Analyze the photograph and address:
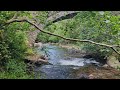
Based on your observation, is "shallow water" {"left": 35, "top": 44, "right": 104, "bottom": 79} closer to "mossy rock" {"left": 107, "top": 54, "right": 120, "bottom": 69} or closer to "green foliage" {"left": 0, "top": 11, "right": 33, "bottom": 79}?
"mossy rock" {"left": 107, "top": 54, "right": 120, "bottom": 69}

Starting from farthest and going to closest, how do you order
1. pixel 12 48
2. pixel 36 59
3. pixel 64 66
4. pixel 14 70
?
pixel 64 66 → pixel 36 59 → pixel 12 48 → pixel 14 70

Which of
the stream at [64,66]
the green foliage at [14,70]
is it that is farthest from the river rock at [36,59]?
the green foliage at [14,70]

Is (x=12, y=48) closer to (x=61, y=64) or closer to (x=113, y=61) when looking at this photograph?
(x=61, y=64)

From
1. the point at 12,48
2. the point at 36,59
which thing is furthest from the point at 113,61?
the point at 12,48

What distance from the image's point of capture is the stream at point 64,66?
7.25 meters

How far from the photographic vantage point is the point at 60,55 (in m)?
9.39

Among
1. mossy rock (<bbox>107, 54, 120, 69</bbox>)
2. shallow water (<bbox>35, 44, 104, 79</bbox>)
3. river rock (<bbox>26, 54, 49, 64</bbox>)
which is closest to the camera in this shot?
river rock (<bbox>26, 54, 49, 64</bbox>)

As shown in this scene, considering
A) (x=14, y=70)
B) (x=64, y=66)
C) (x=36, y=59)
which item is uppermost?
(x=14, y=70)

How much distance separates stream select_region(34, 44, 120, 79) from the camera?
285 inches

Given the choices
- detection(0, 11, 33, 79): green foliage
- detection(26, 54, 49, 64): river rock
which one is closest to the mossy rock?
detection(26, 54, 49, 64): river rock

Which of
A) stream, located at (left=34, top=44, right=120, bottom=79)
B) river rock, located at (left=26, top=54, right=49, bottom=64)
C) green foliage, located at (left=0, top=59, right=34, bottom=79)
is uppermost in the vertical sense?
green foliage, located at (left=0, top=59, right=34, bottom=79)

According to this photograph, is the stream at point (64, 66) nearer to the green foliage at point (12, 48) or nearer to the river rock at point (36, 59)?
the river rock at point (36, 59)

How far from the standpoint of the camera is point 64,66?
8.24 m
